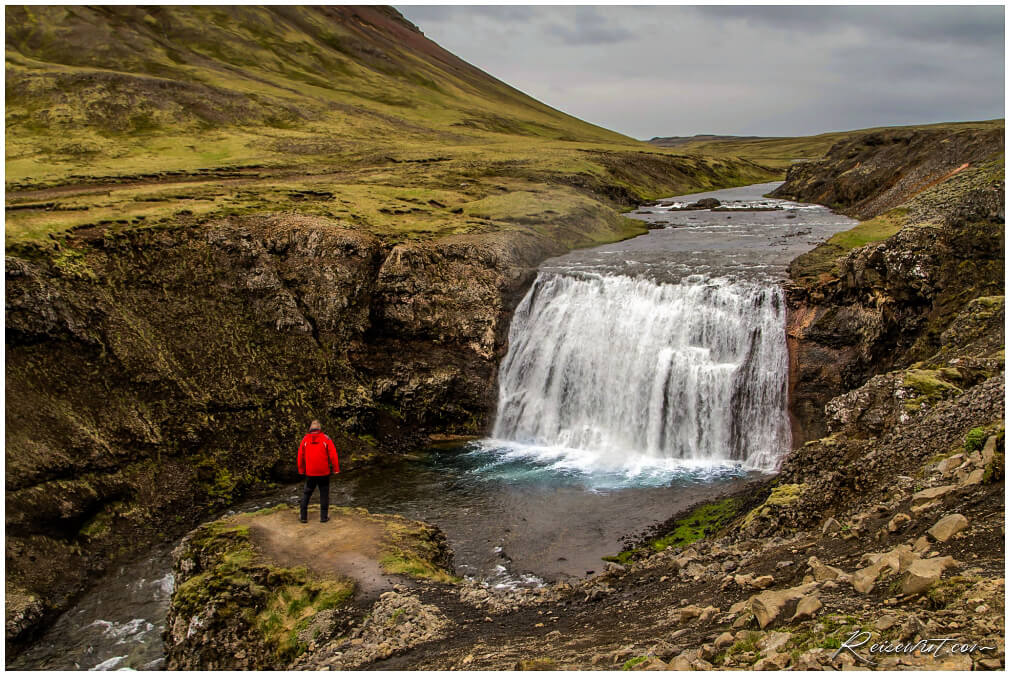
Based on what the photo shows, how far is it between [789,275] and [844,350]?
5.45 metres

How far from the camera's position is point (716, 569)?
1369cm

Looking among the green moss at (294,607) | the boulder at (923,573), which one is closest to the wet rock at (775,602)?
the boulder at (923,573)

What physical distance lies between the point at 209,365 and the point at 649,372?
64.2 feet

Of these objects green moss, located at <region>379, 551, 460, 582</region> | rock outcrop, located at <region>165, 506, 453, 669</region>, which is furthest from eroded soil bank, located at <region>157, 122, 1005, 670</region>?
green moss, located at <region>379, 551, 460, 582</region>

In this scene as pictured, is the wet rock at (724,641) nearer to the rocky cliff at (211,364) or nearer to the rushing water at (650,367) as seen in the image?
the rushing water at (650,367)

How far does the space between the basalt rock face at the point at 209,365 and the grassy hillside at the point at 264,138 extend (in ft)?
10.4

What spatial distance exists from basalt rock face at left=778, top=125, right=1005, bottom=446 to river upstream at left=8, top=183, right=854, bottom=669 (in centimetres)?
107

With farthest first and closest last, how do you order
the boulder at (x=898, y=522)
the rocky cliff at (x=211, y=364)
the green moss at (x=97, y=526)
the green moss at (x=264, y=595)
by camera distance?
the rocky cliff at (x=211, y=364) < the green moss at (x=97, y=526) < the green moss at (x=264, y=595) < the boulder at (x=898, y=522)

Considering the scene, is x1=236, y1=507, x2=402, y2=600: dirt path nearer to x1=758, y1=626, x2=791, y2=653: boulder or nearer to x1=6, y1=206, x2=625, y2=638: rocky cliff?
x1=6, y1=206, x2=625, y2=638: rocky cliff

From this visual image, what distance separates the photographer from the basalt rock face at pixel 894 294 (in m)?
24.6

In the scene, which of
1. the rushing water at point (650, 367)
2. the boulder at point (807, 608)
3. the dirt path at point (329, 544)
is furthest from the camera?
the rushing water at point (650, 367)

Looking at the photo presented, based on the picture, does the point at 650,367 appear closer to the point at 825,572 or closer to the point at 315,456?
the point at 315,456

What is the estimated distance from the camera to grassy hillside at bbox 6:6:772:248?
40656mm

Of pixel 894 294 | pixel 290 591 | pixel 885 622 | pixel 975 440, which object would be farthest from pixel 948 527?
pixel 894 294
